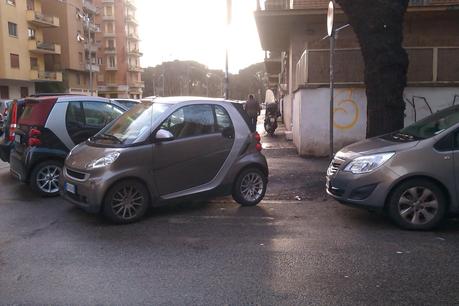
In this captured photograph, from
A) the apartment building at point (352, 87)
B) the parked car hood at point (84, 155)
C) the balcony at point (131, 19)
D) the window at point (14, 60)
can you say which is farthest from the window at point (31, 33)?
the parked car hood at point (84, 155)

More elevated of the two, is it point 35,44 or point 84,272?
point 35,44

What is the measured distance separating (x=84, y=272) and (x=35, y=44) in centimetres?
5355

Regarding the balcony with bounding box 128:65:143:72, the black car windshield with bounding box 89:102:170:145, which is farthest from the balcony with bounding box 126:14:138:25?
the black car windshield with bounding box 89:102:170:145

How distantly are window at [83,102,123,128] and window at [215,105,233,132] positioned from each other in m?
2.88

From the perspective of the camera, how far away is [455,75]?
37.0 ft

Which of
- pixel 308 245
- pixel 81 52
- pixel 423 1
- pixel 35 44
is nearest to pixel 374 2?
pixel 308 245

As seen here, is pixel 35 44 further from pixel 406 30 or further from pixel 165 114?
pixel 165 114

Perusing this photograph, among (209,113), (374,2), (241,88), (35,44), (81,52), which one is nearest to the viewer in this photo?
(209,113)

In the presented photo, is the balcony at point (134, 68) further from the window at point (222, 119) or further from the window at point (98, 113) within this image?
the window at point (222, 119)

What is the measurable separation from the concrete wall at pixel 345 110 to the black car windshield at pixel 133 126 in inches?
221

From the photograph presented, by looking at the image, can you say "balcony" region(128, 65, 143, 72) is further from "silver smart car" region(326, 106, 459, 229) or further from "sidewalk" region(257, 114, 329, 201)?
"silver smart car" region(326, 106, 459, 229)

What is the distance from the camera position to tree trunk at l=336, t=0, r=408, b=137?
8023 mm

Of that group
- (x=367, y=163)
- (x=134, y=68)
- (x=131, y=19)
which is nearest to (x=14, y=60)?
(x=134, y=68)

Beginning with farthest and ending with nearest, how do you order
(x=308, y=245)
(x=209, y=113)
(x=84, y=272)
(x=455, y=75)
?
(x=455, y=75), (x=209, y=113), (x=308, y=245), (x=84, y=272)
